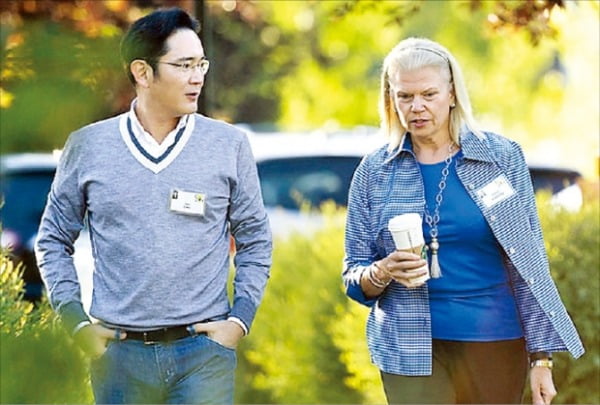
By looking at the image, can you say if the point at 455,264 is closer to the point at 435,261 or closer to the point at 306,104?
the point at 435,261

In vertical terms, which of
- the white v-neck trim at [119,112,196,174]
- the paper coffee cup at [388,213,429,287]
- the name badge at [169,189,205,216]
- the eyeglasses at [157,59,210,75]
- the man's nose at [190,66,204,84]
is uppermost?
the eyeglasses at [157,59,210,75]

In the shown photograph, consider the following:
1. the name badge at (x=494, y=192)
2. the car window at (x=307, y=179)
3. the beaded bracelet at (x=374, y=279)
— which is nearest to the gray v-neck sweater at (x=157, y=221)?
the beaded bracelet at (x=374, y=279)

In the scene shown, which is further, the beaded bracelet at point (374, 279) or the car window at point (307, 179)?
the car window at point (307, 179)

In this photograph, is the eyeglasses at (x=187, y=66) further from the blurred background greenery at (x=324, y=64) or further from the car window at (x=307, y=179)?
the car window at (x=307, y=179)

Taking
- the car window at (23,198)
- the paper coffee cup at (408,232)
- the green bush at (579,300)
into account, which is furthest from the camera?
the green bush at (579,300)

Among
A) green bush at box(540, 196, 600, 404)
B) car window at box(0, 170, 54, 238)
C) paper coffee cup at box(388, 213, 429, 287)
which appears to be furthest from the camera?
→ green bush at box(540, 196, 600, 404)

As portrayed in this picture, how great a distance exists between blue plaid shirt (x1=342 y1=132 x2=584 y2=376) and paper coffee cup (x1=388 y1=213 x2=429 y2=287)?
9.6 inches

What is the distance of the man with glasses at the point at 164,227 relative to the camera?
11.3ft

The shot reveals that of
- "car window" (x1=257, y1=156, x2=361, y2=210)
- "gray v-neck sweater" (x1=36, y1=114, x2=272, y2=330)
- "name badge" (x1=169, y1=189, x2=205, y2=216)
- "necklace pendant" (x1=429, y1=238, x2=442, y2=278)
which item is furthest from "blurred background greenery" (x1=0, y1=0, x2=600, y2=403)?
"car window" (x1=257, y1=156, x2=361, y2=210)

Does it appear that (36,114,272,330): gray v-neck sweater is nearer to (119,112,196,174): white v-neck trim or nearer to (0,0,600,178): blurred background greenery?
(119,112,196,174): white v-neck trim

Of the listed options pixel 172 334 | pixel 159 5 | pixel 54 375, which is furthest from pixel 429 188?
pixel 159 5

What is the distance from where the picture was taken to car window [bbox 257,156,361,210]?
9148 mm

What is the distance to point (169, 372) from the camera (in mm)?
3410

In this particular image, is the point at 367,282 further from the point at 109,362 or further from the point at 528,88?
the point at 528,88
